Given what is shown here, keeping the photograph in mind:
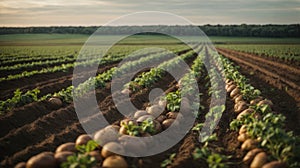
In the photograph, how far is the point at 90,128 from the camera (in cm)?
957

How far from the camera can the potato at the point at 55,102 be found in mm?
11797

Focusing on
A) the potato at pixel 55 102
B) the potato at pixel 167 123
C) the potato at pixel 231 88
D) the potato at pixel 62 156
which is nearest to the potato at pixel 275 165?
the potato at pixel 167 123

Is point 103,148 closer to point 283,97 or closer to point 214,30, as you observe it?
point 283,97

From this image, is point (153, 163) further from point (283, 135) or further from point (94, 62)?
point (94, 62)

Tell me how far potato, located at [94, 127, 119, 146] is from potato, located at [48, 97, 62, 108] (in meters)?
4.82

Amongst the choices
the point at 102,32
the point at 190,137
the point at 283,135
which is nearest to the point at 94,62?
the point at 190,137

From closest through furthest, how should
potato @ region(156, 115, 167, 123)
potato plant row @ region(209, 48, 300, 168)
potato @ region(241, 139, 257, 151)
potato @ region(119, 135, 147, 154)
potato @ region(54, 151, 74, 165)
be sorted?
potato @ region(54, 151, 74, 165), potato plant row @ region(209, 48, 300, 168), potato @ region(119, 135, 147, 154), potato @ region(241, 139, 257, 151), potato @ region(156, 115, 167, 123)

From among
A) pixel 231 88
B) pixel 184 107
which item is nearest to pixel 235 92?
pixel 231 88

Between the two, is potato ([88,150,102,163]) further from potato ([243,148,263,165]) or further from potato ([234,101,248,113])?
potato ([234,101,248,113])

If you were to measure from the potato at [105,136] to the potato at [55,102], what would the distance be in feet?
15.8

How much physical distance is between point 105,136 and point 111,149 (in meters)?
0.56

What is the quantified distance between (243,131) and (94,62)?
62.4 feet

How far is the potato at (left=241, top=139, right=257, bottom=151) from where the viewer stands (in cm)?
742


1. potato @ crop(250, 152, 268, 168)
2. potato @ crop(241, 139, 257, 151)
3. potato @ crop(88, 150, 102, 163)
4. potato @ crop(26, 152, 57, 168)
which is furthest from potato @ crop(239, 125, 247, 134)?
potato @ crop(26, 152, 57, 168)
